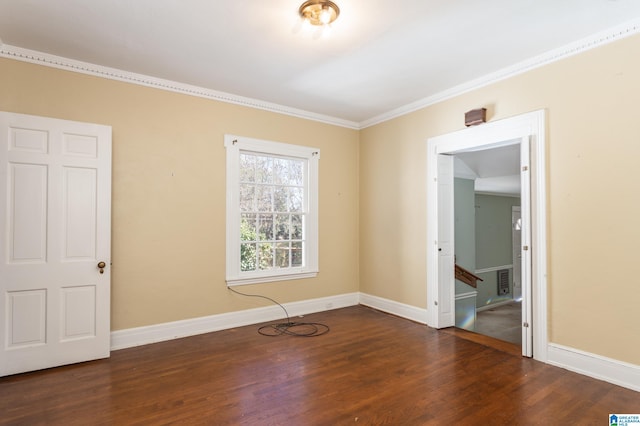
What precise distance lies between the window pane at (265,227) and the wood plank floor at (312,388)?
4.63 ft

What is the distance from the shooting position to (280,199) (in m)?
4.76

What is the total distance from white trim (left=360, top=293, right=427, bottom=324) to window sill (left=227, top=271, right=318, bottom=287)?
0.96 meters

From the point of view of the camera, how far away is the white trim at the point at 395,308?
444 cm

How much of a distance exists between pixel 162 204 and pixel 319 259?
89.5 inches

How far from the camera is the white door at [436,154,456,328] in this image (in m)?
4.26

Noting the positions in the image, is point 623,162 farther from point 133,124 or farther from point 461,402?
point 133,124

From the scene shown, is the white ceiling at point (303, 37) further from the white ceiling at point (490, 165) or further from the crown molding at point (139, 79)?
the white ceiling at point (490, 165)

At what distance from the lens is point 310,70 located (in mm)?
3584

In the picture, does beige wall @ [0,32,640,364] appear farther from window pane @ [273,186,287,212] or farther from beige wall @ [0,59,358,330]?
window pane @ [273,186,287,212]

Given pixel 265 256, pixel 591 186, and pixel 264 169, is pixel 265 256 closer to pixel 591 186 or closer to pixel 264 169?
pixel 264 169

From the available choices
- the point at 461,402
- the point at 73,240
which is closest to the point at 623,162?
the point at 461,402

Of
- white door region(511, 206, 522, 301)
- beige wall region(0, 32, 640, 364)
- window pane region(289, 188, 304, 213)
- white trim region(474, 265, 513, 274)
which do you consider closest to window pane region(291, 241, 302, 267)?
beige wall region(0, 32, 640, 364)

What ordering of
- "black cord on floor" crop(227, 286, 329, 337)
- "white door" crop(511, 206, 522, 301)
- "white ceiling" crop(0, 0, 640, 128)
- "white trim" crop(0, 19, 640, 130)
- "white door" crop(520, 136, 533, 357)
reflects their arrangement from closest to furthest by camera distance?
1. "white ceiling" crop(0, 0, 640, 128)
2. "white trim" crop(0, 19, 640, 130)
3. "white door" crop(520, 136, 533, 357)
4. "black cord on floor" crop(227, 286, 329, 337)
5. "white door" crop(511, 206, 522, 301)

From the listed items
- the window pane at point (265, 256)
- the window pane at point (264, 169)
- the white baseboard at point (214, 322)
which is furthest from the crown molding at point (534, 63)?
the white baseboard at point (214, 322)
